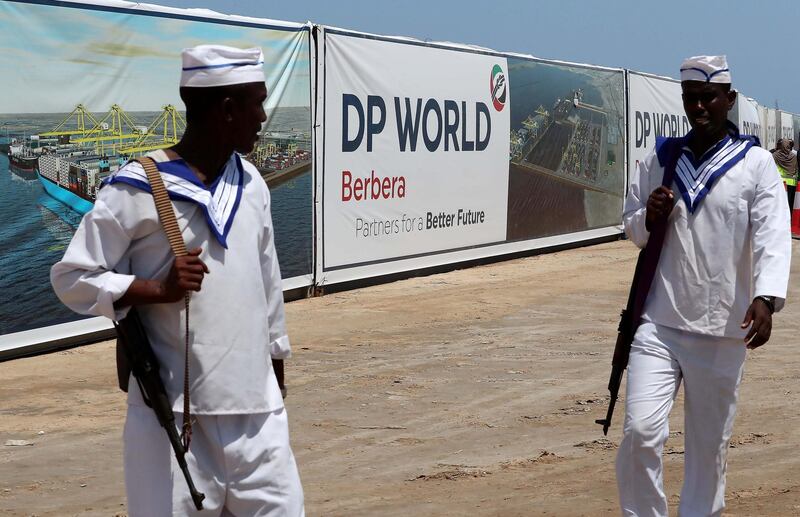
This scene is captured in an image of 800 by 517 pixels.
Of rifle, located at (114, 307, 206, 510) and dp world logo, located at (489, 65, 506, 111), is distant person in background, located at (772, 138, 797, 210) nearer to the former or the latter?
dp world logo, located at (489, 65, 506, 111)

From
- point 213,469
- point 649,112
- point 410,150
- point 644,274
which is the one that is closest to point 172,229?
point 213,469

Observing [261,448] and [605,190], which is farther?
[605,190]

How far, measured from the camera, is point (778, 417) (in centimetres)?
771

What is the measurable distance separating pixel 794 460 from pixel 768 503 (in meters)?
0.93

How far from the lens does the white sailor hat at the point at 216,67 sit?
10.3ft

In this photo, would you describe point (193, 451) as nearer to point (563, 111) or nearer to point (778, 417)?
point (778, 417)

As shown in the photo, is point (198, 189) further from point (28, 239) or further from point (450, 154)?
point (450, 154)

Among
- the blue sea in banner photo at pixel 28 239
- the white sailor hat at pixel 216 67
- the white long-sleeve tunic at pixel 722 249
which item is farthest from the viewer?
the blue sea in banner photo at pixel 28 239

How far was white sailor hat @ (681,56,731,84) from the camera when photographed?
187 inches

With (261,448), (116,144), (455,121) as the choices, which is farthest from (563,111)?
(261,448)

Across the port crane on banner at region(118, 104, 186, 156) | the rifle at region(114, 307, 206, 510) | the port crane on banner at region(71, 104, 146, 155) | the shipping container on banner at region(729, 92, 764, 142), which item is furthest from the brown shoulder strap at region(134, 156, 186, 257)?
the shipping container on banner at region(729, 92, 764, 142)

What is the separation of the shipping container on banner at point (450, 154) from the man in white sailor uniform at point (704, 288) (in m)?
8.08

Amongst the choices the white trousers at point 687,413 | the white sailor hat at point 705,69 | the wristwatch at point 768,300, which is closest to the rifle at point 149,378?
the white trousers at point 687,413

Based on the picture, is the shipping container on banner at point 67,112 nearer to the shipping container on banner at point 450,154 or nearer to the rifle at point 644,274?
the shipping container on banner at point 450,154
